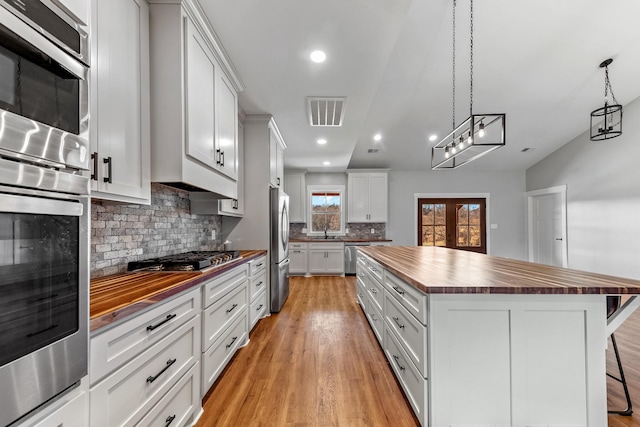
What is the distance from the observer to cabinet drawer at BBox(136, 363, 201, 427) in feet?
4.12

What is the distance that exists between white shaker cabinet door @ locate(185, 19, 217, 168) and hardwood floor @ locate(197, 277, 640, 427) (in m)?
1.61

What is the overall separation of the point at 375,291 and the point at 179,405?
184cm

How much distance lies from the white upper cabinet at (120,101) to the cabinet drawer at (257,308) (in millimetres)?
1662

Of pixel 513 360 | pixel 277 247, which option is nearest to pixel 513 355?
pixel 513 360

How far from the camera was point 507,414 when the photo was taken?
144 cm

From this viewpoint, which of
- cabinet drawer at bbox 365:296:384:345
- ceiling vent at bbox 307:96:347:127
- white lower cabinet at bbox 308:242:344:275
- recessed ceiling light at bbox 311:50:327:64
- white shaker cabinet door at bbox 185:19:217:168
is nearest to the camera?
white shaker cabinet door at bbox 185:19:217:168

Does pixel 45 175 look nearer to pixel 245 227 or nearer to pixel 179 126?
pixel 179 126

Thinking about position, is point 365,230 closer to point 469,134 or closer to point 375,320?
point 375,320

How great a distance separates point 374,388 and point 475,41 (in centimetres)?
352

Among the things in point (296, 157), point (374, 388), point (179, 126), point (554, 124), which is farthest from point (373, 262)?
point (554, 124)

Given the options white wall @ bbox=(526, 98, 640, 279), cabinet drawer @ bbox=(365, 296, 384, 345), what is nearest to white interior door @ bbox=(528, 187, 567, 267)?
white wall @ bbox=(526, 98, 640, 279)

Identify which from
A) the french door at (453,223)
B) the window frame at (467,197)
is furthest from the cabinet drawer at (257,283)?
the french door at (453,223)

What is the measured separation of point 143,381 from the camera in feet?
3.89

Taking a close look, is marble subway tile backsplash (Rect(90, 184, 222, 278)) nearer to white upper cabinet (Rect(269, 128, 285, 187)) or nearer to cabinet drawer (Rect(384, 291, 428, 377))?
white upper cabinet (Rect(269, 128, 285, 187))
